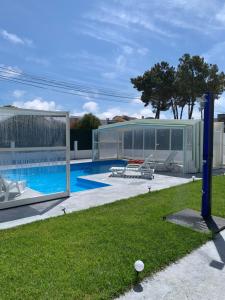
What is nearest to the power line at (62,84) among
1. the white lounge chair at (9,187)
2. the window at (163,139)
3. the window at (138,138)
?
the window at (138,138)

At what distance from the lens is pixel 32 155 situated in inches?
289

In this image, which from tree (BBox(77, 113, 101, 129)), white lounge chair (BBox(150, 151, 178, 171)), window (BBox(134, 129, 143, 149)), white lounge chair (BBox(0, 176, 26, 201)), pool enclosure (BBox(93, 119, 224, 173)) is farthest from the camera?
tree (BBox(77, 113, 101, 129))

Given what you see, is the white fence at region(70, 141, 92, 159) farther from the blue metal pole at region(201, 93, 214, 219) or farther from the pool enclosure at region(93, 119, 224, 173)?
the blue metal pole at region(201, 93, 214, 219)

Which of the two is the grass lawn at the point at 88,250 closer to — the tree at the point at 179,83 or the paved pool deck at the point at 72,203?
the paved pool deck at the point at 72,203

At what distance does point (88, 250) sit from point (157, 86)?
2853cm

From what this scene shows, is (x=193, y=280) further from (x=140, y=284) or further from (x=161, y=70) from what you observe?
(x=161, y=70)

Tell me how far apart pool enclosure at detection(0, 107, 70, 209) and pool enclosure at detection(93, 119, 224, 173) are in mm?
7387

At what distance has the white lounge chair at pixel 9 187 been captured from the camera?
277 inches

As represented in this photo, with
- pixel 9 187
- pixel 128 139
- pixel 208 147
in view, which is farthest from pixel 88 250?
pixel 128 139

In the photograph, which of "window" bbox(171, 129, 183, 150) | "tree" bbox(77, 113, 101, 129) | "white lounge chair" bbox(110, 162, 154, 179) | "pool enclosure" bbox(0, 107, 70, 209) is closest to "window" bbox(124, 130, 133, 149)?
"window" bbox(171, 129, 183, 150)

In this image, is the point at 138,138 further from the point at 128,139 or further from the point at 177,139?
the point at 177,139

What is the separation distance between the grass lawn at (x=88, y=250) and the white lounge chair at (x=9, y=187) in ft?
6.55

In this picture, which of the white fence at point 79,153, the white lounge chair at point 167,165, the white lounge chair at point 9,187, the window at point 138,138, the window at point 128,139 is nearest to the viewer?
the white lounge chair at point 9,187

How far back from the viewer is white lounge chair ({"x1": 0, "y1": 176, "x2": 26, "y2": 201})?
7.04 m
